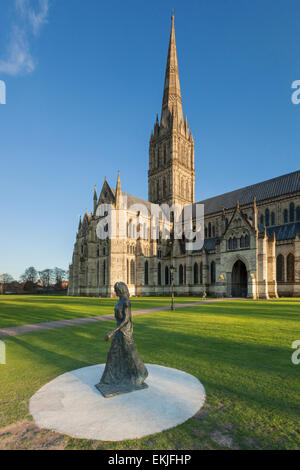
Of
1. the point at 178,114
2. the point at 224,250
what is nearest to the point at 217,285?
the point at 224,250

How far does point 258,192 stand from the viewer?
4456cm

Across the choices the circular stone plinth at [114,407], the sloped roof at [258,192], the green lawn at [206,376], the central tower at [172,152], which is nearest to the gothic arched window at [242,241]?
the sloped roof at [258,192]

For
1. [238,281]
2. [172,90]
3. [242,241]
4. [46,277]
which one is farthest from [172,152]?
[46,277]

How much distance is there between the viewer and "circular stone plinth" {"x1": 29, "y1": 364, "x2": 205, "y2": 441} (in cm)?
360

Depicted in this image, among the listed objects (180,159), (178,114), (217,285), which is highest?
(178,114)

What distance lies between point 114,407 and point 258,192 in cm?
4684

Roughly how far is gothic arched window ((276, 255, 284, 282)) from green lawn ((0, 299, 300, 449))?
25.6 m

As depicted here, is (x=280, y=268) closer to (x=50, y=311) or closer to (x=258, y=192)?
(x=258, y=192)

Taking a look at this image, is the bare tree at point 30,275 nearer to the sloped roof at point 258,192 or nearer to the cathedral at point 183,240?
the cathedral at point 183,240

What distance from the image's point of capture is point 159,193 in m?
65.5

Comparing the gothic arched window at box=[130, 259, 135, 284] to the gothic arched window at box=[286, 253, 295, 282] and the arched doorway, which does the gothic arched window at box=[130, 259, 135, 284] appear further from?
the gothic arched window at box=[286, 253, 295, 282]

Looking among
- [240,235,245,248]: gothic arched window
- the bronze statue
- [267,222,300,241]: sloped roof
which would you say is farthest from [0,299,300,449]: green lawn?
[267,222,300,241]: sloped roof

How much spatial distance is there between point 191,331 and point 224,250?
29031 mm
